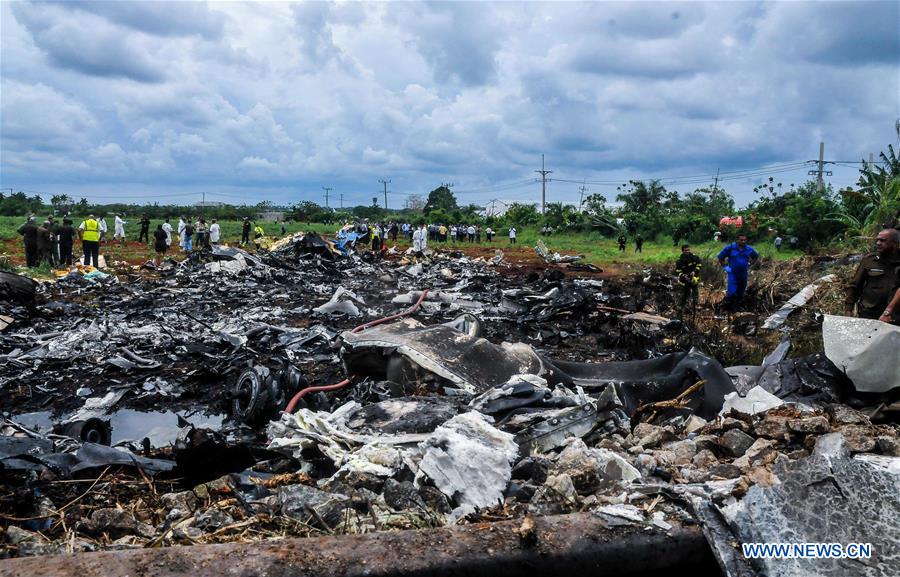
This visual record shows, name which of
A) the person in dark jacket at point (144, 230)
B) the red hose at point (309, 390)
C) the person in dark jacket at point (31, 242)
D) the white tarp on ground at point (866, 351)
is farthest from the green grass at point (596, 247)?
the red hose at point (309, 390)

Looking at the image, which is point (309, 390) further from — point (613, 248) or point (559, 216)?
point (559, 216)

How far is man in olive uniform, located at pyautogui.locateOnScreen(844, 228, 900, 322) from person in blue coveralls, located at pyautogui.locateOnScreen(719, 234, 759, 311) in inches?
165

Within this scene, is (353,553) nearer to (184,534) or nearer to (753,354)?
(184,534)

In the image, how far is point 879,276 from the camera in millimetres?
5941

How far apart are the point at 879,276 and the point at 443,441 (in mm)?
4857

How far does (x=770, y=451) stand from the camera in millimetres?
3230

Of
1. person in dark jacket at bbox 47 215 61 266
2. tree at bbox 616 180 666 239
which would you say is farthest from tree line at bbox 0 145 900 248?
person in dark jacket at bbox 47 215 61 266

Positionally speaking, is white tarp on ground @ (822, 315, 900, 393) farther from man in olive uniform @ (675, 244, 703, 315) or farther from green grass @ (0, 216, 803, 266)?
green grass @ (0, 216, 803, 266)

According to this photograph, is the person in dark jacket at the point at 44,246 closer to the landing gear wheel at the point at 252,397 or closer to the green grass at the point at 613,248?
the landing gear wheel at the point at 252,397

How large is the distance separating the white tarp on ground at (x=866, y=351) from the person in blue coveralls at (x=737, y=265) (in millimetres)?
5618

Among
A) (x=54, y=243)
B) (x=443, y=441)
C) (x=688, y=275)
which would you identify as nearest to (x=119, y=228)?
(x=54, y=243)

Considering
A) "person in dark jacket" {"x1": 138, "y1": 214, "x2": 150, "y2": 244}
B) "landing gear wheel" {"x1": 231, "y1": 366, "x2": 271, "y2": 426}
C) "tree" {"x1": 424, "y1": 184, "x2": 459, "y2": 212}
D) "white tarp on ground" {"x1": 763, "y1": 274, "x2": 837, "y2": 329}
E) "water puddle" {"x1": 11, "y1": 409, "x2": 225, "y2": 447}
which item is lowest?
"water puddle" {"x1": 11, "y1": 409, "x2": 225, "y2": 447}

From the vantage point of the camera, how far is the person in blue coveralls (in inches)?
408

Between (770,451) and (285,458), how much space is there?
9.06ft
